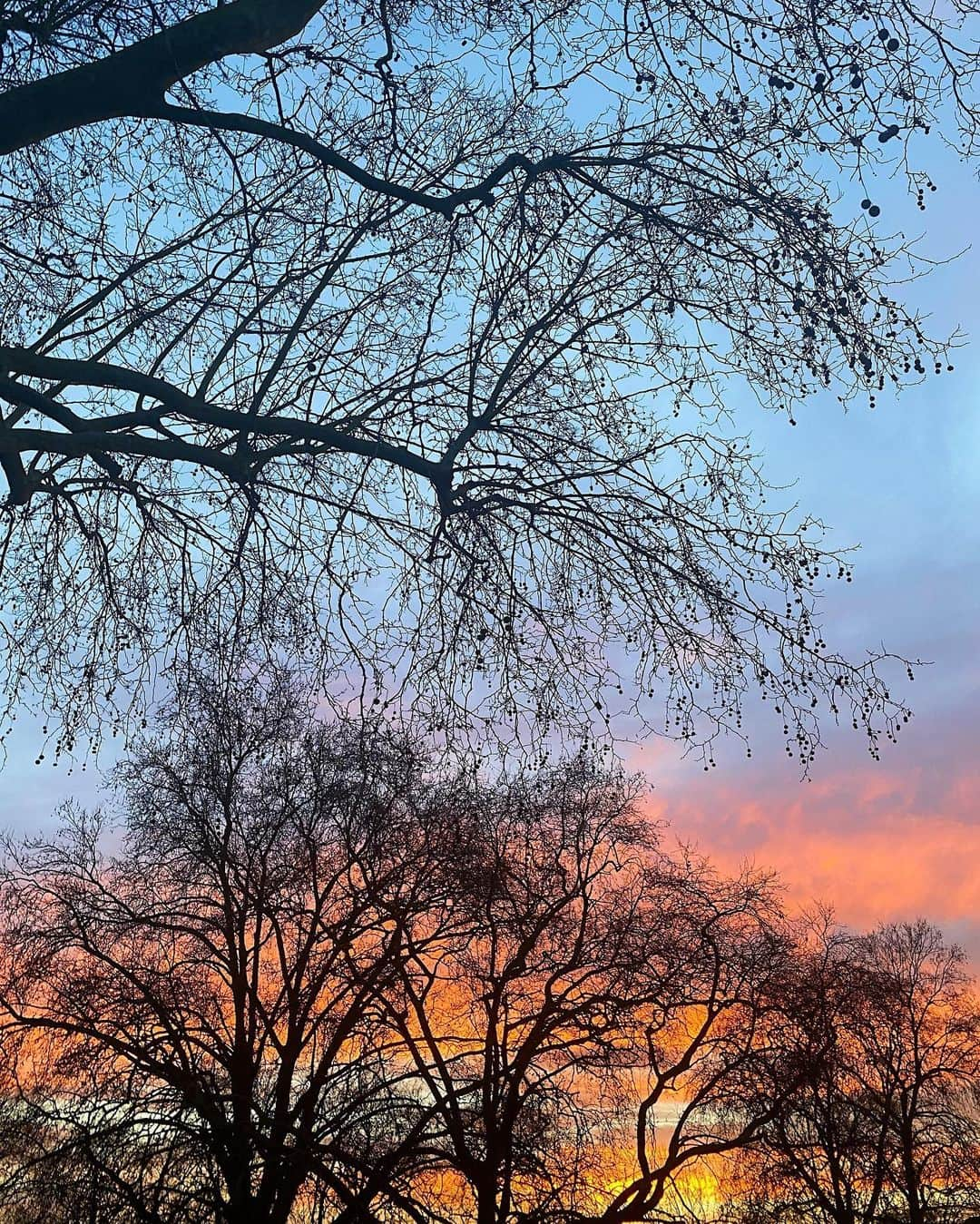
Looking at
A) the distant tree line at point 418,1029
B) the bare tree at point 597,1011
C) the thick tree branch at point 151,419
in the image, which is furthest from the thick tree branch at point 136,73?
the bare tree at point 597,1011

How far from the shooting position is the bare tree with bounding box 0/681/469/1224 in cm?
1939

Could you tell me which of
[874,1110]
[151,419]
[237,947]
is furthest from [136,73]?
[874,1110]

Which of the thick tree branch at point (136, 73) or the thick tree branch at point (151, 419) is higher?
the thick tree branch at point (136, 73)

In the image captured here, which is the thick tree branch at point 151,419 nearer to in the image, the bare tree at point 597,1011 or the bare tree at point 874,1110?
→ the bare tree at point 597,1011

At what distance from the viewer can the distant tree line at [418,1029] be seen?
1797 cm

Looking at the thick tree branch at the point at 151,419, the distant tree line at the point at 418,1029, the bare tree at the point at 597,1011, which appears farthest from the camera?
the bare tree at the point at 597,1011

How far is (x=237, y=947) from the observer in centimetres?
2422

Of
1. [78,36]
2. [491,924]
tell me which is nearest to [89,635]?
[78,36]

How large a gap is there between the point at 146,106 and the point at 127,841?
2172 cm

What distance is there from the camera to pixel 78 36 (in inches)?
233

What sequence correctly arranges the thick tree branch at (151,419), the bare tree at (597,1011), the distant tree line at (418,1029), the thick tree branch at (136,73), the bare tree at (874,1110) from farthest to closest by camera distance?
the bare tree at (874,1110) < the bare tree at (597,1011) < the distant tree line at (418,1029) < the thick tree branch at (151,419) < the thick tree branch at (136,73)

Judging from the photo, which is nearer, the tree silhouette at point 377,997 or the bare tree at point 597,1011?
the tree silhouette at point 377,997

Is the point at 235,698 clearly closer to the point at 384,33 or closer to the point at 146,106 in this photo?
the point at 146,106

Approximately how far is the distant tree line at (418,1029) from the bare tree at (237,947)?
0.09m
